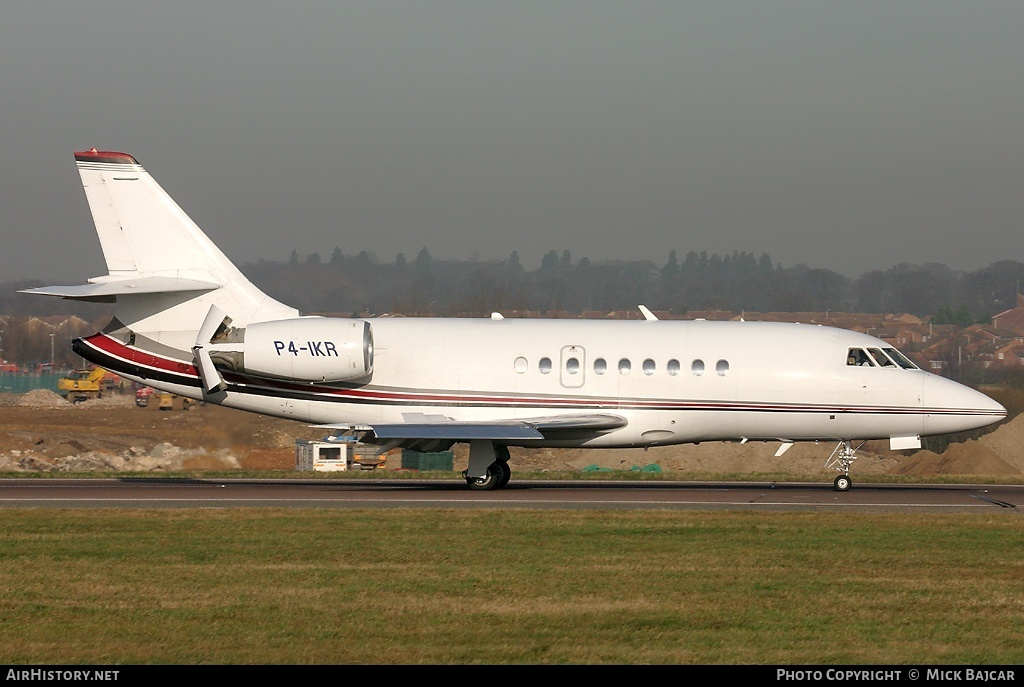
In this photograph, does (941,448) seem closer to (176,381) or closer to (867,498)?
(867,498)

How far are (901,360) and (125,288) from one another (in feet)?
53.3

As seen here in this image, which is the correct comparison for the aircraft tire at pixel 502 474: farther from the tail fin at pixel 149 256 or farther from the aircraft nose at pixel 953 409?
the aircraft nose at pixel 953 409

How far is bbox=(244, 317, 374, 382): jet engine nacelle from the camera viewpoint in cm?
2617

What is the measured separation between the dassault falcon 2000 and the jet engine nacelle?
3 centimetres

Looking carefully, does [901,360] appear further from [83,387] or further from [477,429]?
[83,387]

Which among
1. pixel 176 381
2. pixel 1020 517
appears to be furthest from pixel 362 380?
pixel 1020 517

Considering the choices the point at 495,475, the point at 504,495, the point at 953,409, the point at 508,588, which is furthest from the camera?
the point at 495,475

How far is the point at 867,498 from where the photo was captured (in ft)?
81.1

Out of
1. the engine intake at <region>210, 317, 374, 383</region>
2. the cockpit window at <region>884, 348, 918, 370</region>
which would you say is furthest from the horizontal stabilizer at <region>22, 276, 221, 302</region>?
the cockpit window at <region>884, 348, 918, 370</region>

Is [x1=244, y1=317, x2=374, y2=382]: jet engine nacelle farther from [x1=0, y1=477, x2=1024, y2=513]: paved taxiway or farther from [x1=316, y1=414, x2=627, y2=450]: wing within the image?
[x1=0, y1=477, x2=1024, y2=513]: paved taxiway

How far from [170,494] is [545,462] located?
93.1 ft

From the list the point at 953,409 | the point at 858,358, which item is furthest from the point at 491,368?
the point at 953,409

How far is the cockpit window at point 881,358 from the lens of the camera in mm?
26391

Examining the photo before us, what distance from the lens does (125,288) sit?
87.2 ft
